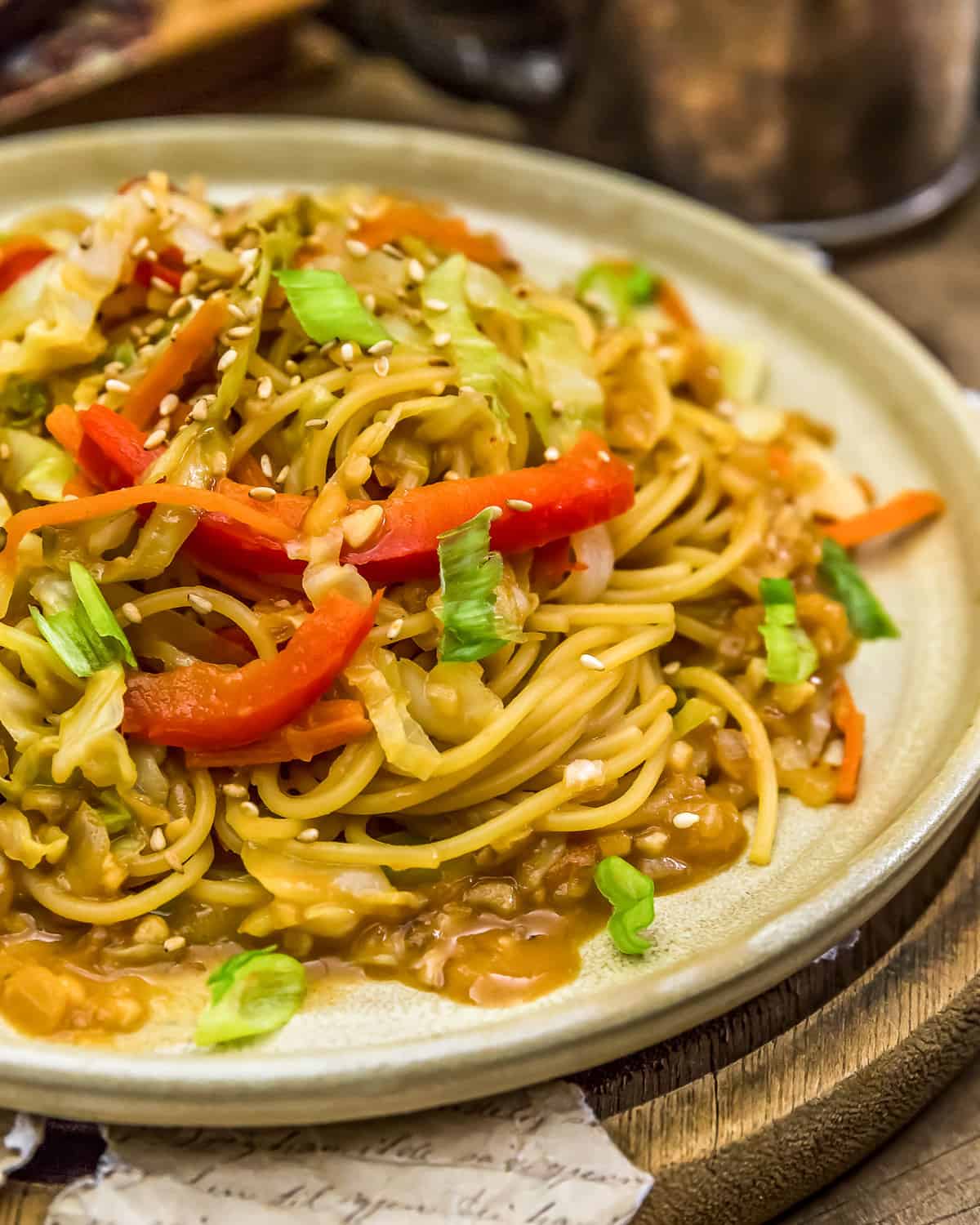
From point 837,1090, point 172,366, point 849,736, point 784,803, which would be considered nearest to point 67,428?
point 172,366

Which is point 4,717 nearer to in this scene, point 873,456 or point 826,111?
point 873,456

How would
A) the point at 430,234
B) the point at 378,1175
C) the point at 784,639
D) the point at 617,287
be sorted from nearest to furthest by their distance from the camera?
the point at 378,1175
the point at 784,639
the point at 430,234
the point at 617,287

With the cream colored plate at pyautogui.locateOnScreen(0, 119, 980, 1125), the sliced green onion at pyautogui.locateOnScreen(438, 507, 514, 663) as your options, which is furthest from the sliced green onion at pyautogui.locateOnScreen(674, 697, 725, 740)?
the sliced green onion at pyautogui.locateOnScreen(438, 507, 514, 663)

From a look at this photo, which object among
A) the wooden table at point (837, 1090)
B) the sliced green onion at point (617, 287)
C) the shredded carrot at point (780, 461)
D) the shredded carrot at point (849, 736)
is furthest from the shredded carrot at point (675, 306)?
the wooden table at point (837, 1090)

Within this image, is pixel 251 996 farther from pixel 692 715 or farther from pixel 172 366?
pixel 172 366

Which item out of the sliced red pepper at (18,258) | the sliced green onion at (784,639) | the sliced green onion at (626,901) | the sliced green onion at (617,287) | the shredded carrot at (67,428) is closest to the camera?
the sliced green onion at (626,901)

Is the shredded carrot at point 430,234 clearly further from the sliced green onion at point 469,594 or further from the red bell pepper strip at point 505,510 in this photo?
the sliced green onion at point 469,594
